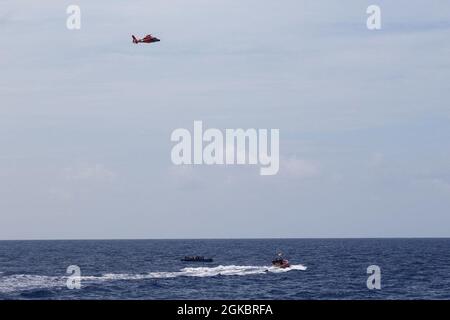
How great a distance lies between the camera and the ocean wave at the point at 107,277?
8975cm

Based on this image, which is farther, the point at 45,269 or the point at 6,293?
the point at 45,269

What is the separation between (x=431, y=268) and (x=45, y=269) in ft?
235

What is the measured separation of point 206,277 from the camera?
104312 millimetres

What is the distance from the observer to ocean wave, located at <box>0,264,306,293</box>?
294 feet

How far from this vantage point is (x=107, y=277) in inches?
4077

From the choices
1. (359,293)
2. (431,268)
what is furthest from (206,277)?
(431,268)
